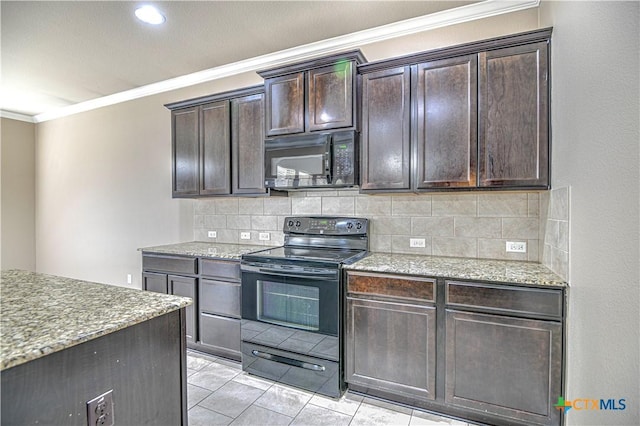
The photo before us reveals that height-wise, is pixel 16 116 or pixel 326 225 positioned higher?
pixel 16 116

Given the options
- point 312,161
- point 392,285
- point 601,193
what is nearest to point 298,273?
point 392,285

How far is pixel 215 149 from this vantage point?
3203 millimetres

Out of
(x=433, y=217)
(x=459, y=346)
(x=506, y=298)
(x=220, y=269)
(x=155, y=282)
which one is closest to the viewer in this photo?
(x=506, y=298)

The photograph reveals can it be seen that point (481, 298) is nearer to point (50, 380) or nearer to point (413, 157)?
point (413, 157)

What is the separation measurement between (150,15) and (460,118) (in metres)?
2.47

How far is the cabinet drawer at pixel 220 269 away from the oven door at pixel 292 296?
17 cm

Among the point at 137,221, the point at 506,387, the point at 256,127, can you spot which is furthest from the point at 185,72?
the point at 506,387

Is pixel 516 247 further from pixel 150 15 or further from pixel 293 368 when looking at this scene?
pixel 150 15

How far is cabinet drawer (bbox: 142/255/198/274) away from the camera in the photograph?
296 centimetres

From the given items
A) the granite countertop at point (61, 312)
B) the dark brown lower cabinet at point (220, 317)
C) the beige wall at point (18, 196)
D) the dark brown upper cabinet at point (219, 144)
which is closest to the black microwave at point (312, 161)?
the dark brown upper cabinet at point (219, 144)

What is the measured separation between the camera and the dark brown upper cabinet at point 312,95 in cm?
252

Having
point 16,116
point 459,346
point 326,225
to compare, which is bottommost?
point 459,346

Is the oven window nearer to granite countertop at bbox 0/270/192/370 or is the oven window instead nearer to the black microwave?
the black microwave

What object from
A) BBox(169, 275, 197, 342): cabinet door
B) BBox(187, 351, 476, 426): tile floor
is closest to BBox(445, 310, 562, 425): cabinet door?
BBox(187, 351, 476, 426): tile floor
